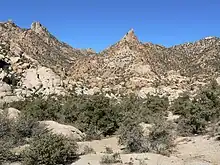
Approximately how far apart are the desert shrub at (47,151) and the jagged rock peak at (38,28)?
8029 centimetres

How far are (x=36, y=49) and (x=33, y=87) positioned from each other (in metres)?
Result: 19.0

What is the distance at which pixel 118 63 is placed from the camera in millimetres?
68688

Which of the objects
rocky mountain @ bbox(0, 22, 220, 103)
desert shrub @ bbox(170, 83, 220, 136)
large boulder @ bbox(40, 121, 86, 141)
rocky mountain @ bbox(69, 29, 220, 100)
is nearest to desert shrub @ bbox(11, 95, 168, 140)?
large boulder @ bbox(40, 121, 86, 141)

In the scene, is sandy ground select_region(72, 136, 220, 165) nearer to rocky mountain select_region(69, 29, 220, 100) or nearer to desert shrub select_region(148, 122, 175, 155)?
desert shrub select_region(148, 122, 175, 155)

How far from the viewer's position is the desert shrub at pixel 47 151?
52.4 feet

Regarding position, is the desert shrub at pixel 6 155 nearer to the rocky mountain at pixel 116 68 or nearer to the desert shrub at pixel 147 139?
the desert shrub at pixel 147 139

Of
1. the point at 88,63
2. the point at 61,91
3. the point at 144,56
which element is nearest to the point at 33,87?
the point at 61,91

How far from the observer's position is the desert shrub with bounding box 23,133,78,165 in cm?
1596

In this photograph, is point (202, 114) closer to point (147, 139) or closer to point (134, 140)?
point (147, 139)

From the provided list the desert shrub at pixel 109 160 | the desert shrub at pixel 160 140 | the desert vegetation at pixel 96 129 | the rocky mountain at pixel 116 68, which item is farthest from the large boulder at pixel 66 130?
the rocky mountain at pixel 116 68

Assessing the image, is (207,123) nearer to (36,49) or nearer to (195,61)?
(195,61)

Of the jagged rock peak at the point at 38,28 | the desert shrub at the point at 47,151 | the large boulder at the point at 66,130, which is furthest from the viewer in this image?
the jagged rock peak at the point at 38,28

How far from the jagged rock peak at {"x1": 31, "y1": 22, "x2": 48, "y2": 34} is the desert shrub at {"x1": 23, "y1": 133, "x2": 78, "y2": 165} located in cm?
8029

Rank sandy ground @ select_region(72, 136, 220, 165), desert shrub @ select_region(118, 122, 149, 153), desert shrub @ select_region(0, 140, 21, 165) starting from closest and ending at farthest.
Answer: sandy ground @ select_region(72, 136, 220, 165)
desert shrub @ select_region(0, 140, 21, 165)
desert shrub @ select_region(118, 122, 149, 153)
